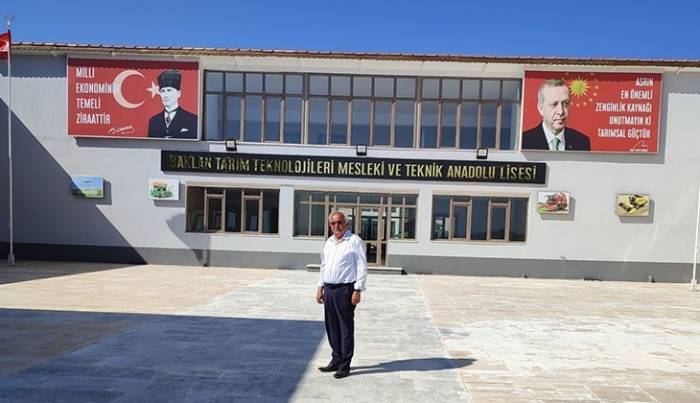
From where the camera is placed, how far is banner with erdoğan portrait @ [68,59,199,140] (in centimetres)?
1507

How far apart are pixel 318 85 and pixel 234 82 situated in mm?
2859

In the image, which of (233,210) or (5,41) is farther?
(233,210)

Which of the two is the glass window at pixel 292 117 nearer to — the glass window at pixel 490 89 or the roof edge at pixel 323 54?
the roof edge at pixel 323 54

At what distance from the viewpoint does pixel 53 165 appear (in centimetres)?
1522

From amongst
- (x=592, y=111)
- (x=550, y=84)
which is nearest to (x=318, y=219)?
(x=550, y=84)

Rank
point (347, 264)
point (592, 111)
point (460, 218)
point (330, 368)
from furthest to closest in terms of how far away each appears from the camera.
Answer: point (460, 218) < point (592, 111) < point (330, 368) < point (347, 264)

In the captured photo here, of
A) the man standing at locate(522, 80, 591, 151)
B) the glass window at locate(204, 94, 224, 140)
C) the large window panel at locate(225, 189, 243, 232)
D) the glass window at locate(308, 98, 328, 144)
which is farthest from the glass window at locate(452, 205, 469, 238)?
the glass window at locate(204, 94, 224, 140)

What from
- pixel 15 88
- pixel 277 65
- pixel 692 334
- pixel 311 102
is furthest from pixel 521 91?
pixel 15 88

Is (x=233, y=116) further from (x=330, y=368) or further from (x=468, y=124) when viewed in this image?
(x=330, y=368)

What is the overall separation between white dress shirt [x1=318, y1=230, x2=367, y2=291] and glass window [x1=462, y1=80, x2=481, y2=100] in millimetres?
11760

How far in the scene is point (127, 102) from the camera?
49.7 feet

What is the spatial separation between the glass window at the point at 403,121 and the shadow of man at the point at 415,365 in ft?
33.9

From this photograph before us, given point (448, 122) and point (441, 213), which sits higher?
point (448, 122)

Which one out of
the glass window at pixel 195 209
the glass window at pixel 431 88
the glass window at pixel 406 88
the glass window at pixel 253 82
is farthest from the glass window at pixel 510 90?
the glass window at pixel 195 209
